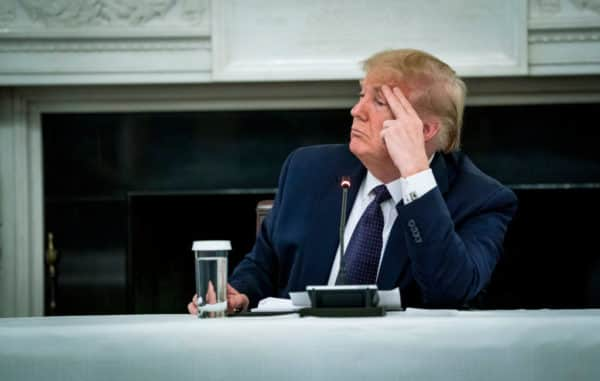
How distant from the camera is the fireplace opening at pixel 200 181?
155 inches

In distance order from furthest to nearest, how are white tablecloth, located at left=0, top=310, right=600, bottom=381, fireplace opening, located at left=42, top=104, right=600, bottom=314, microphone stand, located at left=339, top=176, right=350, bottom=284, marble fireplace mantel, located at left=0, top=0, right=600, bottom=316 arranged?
fireplace opening, located at left=42, top=104, right=600, bottom=314 → marble fireplace mantel, located at left=0, top=0, right=600, bottom=316 → microphone stand, located at left=339, top=176, right=350, bottom=284 → white tablecloth, located at left=0, top=310, right=600, bottom=381

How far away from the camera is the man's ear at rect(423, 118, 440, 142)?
194 centimetres

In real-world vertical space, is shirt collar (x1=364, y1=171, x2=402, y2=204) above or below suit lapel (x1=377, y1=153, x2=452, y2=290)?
above

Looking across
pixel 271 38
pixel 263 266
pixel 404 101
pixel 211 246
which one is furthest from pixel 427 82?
pixel 271 38

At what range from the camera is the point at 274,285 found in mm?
2031

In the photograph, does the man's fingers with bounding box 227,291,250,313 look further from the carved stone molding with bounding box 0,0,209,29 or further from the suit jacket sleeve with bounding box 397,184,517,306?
the carved stone molding with bounding box 0,0,209,29

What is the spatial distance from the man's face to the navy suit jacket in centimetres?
11

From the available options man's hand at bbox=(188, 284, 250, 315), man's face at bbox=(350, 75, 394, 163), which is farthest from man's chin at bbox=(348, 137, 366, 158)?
man's hand at bbox=(188, 284, 250, 315)

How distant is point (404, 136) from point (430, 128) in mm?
181

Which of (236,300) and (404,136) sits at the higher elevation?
(404,136)

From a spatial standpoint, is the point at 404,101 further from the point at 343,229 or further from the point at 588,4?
the point at 588,4

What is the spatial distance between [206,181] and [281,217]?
200 centimetres

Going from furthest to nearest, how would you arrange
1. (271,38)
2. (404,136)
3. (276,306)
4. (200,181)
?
(200,181) → (271,38) → (404,136) → (276,306)

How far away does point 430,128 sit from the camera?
6.39 feet
